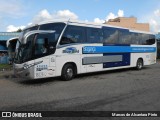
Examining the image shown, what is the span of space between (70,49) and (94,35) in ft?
7.82

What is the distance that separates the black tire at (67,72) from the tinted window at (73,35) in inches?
53.0

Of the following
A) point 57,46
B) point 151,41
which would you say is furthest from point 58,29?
point 151,41

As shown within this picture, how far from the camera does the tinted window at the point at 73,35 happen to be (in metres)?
14.7

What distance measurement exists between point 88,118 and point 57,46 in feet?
25.6

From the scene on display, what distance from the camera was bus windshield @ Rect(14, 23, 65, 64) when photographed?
13.5 m

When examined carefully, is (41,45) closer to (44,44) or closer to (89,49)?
(44,44)

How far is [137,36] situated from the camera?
68.7ft

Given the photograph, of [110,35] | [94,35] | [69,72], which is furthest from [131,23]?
[69,72]

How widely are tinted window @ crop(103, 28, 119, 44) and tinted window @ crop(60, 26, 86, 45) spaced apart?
86.0 inches

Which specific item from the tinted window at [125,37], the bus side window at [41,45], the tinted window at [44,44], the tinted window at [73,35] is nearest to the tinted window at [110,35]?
the tinted window at [125,37]

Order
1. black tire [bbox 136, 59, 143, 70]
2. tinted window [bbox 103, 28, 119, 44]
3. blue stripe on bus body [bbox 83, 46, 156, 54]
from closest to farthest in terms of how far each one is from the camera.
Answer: blue stripe on bus body [bbox 83, 46, 156, 54] → tinted window [bbox 103, 28, 119, 44] → black tire [bbox 136, 59, 143, 70]

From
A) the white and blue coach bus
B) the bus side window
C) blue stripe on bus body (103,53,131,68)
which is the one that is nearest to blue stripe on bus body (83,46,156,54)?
the white and blue coach bus

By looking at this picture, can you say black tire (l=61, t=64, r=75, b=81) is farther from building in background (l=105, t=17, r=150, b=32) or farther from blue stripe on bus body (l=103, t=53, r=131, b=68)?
building in background (l=105, t=17, r=150, b=32)

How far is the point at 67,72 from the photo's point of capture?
15.0 meters
